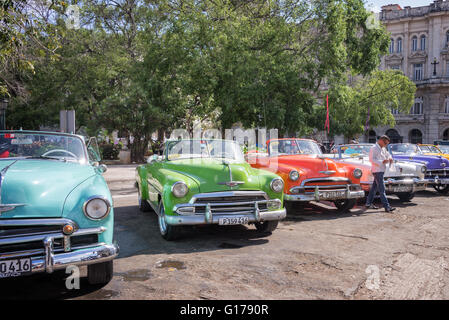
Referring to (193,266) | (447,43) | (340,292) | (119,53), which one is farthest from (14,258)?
(447,43)

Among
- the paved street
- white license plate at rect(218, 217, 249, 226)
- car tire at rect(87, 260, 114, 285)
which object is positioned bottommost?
the paved street

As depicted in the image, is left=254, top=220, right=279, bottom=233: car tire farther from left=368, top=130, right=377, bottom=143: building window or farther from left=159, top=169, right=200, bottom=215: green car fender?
left=368, top=130, right=377, bottom=143: building window

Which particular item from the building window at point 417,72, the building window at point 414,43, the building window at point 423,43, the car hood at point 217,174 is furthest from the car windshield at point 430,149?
the building window at point 414,43

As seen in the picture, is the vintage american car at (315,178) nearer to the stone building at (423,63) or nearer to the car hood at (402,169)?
the car hood at (402,169)

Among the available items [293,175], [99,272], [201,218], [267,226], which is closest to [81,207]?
[99,272]

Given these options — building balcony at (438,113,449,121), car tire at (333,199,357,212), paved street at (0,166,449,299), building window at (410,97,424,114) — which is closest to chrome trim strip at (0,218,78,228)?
paved street at (0,166,449,299)

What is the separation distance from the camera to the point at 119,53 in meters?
25.9

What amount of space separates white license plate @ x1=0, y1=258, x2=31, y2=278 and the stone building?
47.5m

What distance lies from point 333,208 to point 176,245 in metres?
4.87

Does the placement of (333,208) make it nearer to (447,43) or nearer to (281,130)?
(281,130)

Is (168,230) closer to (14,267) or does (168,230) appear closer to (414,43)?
(14,267)

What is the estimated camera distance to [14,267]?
3.36m

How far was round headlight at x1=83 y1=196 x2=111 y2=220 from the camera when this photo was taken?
376 cm

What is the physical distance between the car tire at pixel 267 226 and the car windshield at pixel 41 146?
2.98 m
